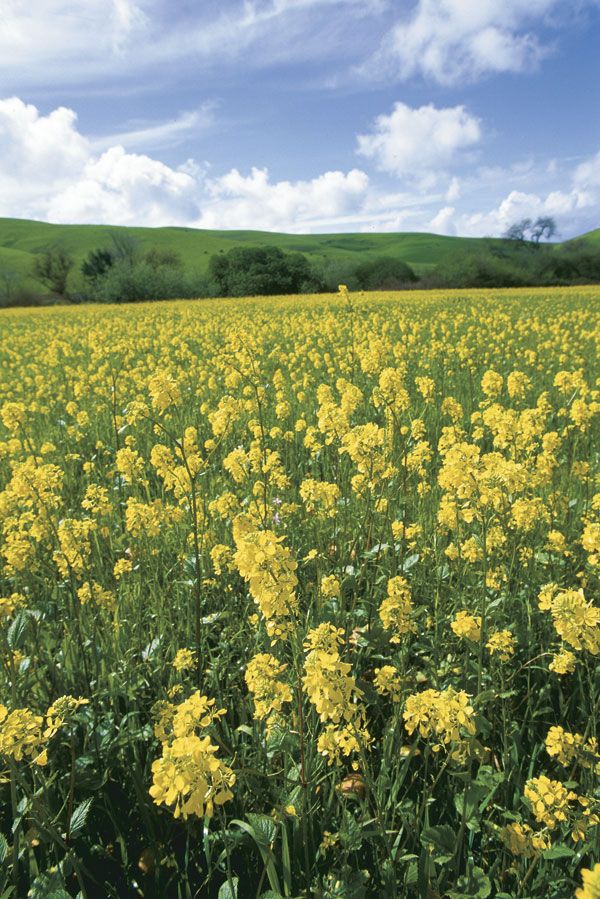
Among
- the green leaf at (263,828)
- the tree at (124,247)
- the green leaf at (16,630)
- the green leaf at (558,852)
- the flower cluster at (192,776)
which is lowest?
the green leaf at (558,852)

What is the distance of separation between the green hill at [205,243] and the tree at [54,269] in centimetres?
411

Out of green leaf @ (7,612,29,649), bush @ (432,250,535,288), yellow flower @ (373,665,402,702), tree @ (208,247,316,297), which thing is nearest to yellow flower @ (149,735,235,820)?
yellow flower @ (373,665,402,702)

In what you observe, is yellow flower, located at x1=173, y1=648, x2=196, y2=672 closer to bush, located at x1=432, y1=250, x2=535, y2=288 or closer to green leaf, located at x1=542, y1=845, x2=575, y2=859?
green leaf, located at x1=542, y1=845, x2=575, y2=859

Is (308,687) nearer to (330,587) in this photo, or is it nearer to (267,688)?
(267,688)

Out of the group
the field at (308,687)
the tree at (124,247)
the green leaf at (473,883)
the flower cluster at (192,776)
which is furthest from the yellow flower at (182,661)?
the tree at (124,247)

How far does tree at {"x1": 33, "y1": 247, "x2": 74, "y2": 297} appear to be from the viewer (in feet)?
218

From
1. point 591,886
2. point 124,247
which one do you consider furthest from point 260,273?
point 591,886

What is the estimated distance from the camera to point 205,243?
9181 centimetres

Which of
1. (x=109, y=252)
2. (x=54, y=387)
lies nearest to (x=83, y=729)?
(x=54, y=387)

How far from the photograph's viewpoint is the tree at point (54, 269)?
66438 mm

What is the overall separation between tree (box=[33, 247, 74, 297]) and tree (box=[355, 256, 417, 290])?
36607 mm

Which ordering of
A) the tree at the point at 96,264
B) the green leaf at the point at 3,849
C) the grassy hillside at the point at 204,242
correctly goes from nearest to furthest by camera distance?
the green leaf at the point at 3,849
the tree at the point at 96,264
the grassy hillside at the point at 204,242

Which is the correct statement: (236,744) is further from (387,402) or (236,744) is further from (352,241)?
Result: (352,241)

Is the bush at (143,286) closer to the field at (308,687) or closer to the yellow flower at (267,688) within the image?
the field at (308,687)
